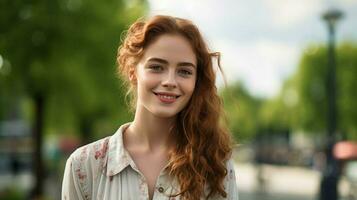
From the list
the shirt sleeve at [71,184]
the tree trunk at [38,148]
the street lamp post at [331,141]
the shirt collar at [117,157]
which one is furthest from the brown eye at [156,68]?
the tree trunk at [38,148]

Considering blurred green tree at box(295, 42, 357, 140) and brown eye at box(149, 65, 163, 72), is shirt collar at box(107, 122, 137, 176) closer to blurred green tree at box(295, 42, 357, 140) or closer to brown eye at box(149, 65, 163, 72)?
brown eye at box(149, 65, 163, 72)

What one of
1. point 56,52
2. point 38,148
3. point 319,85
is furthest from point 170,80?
point 319,85

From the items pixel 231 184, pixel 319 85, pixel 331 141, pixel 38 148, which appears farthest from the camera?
pixel 319 85

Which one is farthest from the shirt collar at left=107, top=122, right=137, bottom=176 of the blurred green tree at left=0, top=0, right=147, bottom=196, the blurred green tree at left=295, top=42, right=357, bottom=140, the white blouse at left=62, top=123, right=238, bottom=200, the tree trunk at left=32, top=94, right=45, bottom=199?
the blurred green tree at left=295, top=42, right=357, bottom=140

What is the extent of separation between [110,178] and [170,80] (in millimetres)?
405

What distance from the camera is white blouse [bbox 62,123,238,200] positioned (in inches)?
→ 87.2

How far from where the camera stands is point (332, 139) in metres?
13.0

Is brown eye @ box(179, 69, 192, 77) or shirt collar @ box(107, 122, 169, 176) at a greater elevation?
→ brown eye @ box(179, 69, 192, 77)

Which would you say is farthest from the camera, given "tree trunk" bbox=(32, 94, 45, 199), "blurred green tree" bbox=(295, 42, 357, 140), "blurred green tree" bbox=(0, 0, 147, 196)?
"blurred green tree" bbox=(295, 42, 357, 140)

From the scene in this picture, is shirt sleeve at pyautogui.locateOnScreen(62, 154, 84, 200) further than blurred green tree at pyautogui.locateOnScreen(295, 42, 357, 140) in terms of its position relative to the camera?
No

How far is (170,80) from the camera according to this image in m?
2.24

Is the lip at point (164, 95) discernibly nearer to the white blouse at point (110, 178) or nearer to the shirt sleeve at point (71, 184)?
the white blouse at point (110, 178)

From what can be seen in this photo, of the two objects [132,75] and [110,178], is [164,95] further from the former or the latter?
[110,178]

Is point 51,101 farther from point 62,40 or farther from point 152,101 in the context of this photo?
point 152,101
